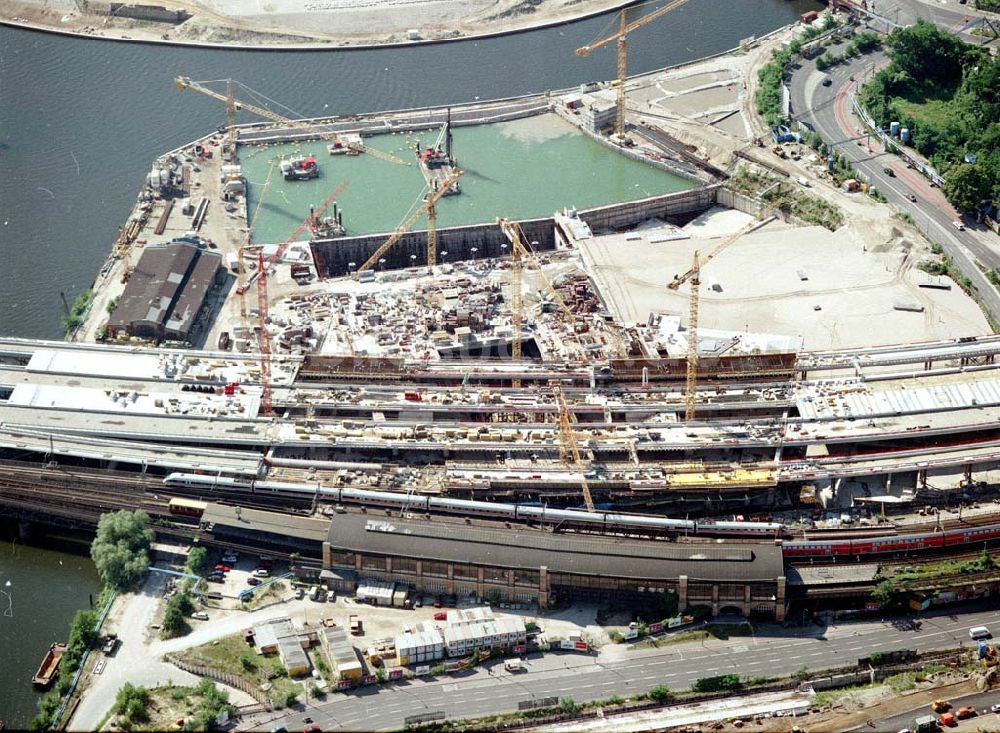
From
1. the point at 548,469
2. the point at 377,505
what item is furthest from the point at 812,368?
the point at 377,505

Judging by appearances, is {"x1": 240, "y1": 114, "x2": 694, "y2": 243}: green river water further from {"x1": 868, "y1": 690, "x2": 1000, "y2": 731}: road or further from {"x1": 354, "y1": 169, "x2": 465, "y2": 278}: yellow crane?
{"x1": 868, "y1": 690, "x2": 1000, "y2": 731}: road

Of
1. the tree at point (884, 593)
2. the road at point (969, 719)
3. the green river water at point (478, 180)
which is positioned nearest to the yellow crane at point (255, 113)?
the green river water at point (478, 180)

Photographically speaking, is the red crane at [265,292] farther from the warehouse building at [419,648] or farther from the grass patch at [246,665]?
the warehouse building at [419,648]

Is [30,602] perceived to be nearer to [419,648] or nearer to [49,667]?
[49,667]

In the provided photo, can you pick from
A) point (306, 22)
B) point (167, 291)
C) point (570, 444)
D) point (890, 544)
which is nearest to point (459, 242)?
point (167, 291)

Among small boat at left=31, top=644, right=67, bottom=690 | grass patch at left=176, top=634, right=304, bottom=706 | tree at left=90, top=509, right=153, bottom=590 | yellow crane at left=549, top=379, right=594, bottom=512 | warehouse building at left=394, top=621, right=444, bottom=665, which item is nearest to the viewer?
grass patch at left=176, top=634, right=304, bottom=706

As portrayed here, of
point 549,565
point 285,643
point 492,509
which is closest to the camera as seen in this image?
point 285,643

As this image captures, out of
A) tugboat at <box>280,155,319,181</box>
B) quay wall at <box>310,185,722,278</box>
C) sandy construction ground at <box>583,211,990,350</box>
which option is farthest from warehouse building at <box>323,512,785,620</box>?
tugboat at <box>280,155,319,181</box>
